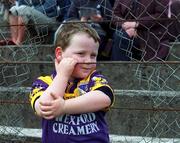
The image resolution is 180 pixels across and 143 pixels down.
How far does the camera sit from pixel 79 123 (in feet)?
6.61

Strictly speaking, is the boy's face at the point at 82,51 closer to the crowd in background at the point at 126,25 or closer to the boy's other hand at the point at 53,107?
the boy's other hand at the point at 53,107

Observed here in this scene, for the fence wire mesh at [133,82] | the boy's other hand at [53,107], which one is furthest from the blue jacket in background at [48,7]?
the boy's other hand at [53,107]

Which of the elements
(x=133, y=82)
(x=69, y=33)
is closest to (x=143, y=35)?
(x=133, y=82)

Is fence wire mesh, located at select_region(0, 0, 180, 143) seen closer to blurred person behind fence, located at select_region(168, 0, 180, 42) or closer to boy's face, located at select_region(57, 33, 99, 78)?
blurred person behind fence, located at select_region(168, 0, 180, 42)

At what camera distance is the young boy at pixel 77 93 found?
6.43ft

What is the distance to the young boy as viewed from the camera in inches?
77.2

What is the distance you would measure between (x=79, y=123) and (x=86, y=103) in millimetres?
112

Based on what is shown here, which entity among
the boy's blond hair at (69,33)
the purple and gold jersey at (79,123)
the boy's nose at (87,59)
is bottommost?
the purple and gold jersey at (79,123)

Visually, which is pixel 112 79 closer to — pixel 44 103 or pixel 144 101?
pixel 144 101

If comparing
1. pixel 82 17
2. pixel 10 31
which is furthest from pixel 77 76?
pixel 10 31

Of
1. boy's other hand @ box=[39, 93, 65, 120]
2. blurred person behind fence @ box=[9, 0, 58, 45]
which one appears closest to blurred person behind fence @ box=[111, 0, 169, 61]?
blurred person behind fence @ box=[9, 0, 58, 45]

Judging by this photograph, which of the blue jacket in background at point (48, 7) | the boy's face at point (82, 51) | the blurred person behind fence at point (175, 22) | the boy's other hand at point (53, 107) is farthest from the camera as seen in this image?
the blue jacket in background at point (48, 7)

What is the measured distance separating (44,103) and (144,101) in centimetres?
177

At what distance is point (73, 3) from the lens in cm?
443
